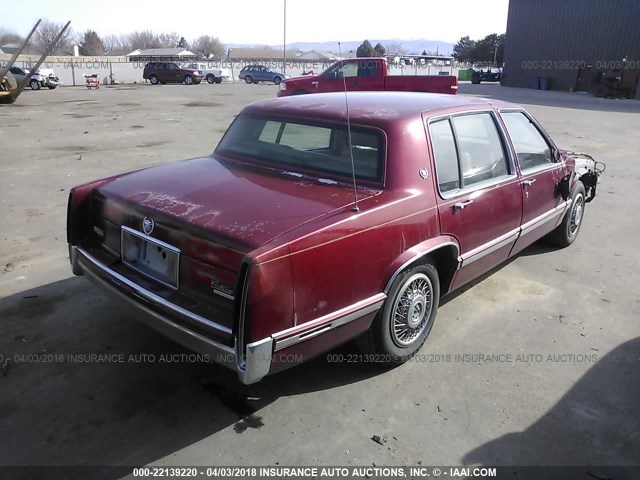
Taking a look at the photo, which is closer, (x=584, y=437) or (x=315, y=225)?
(x=315, y=225)

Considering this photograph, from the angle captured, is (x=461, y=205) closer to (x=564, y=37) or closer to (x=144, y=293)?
(x=144, y=293)

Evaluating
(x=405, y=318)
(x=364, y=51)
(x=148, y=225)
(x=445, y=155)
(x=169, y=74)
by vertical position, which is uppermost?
(x=364, y=51)

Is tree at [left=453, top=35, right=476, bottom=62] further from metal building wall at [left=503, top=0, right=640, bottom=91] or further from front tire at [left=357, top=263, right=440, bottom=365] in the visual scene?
front tire at [left=357, top=263, right=440, bottom=365]

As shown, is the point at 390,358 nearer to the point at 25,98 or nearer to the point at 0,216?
the point at 0,216

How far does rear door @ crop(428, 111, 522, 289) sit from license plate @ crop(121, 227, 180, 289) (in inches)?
67.0

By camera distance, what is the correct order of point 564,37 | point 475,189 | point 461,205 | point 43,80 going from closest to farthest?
1. point 461,205
2. point 475,189
3. point 43,80
4. point 564,37

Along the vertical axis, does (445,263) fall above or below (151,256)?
below

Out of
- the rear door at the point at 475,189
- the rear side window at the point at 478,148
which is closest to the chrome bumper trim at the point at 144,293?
the rear door at the point at 475,189

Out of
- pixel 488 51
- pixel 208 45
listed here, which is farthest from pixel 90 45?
pixel 488 51

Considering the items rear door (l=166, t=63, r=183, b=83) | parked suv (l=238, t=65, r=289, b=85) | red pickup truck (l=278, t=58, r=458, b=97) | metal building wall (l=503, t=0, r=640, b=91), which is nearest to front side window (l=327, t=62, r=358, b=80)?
red pickup truck (l=278, t=58, r=458, b=97)

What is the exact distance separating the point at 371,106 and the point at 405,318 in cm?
154

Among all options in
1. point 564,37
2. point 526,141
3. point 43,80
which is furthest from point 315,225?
point 564,37

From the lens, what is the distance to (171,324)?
2.69 meters

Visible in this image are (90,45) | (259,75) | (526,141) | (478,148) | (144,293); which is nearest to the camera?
(144,293)
